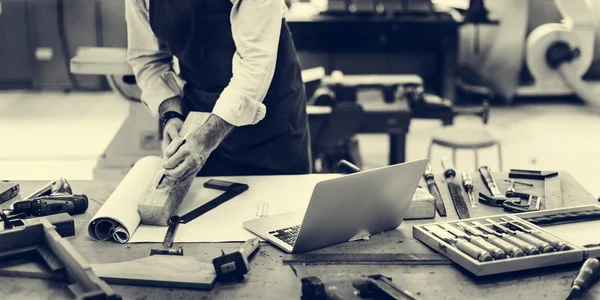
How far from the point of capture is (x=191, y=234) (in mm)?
1528

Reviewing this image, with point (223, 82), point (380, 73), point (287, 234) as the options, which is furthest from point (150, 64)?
point (380, 73)

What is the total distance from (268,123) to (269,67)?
28 cm

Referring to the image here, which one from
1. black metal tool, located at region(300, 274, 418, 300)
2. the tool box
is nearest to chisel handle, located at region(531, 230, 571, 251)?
the tool box

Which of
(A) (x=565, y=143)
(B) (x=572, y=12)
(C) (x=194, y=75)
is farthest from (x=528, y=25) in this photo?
(C) (x=194, y=75)

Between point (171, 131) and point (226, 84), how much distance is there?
→ 8.8 inches

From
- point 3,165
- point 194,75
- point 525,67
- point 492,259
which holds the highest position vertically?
point 194,75

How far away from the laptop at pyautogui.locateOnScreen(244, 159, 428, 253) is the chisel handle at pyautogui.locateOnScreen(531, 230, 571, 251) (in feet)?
0.82

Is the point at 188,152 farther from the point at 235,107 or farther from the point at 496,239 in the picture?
the point at 496,239

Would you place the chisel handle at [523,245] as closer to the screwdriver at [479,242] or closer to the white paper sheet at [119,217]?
the screwdriver at [479,242]

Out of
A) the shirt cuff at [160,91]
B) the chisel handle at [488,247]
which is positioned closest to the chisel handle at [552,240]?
the chisel handle at [488,247]

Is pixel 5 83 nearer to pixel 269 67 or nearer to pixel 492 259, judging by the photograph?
pixel 269 67

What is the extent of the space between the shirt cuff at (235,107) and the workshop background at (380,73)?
189 cm

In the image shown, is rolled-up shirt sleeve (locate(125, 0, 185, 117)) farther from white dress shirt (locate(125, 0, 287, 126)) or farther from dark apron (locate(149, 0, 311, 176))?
white dress shirt (locate(125, 0, 287, 126))

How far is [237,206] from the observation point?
1681 millimetres
